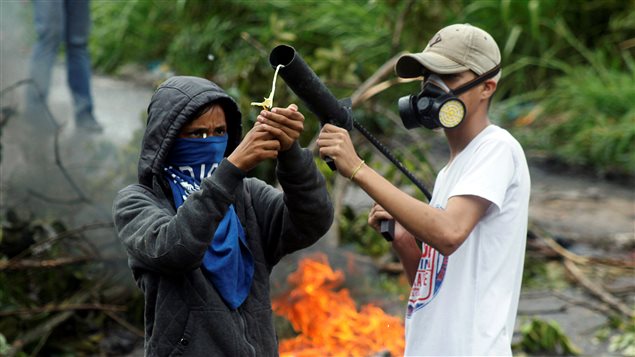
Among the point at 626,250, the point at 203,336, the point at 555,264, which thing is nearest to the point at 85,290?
the point at 203,336

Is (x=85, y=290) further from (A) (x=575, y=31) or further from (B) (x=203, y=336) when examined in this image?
(A) (x=575, y=31)

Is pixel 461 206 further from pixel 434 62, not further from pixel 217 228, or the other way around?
pixel 217 228

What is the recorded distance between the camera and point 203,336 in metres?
2.54

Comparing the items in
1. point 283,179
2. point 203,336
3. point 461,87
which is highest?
point 461,87

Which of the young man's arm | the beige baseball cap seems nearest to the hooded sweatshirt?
the young man's arm

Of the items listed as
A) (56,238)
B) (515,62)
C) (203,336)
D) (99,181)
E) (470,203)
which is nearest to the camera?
(203,336)

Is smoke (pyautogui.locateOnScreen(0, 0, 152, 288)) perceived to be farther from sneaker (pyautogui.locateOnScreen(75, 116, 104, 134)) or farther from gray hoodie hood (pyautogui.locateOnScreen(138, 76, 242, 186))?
gray hoodie hood (pyautogui.locateOnScreen(138, 76, 242, 186))

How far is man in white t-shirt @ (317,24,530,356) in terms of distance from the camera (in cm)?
274

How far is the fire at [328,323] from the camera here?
4562mm

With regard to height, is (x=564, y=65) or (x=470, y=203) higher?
(x=564, y=65)

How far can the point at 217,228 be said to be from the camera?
2.56 m

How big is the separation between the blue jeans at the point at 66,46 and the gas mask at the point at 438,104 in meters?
3.01

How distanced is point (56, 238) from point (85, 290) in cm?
35

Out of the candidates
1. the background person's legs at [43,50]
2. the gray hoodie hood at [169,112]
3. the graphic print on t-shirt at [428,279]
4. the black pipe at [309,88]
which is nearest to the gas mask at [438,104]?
the black pipe at [309,88]
